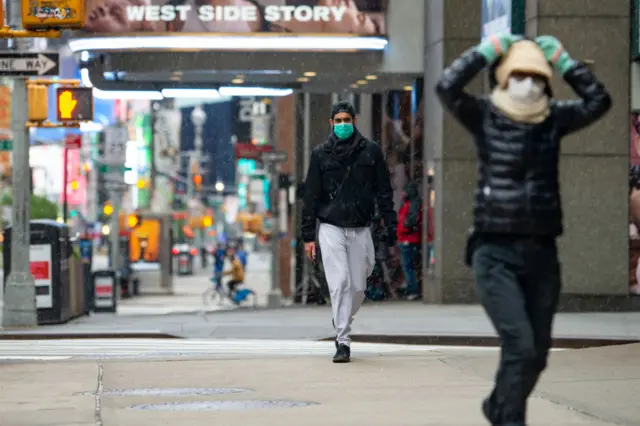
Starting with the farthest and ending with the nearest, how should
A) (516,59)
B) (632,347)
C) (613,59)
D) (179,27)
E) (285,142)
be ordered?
1. (285,142)
2. (179,27)
3. (613,59)
4. (632,347)
5. (516,59)

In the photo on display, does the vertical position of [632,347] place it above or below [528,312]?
below

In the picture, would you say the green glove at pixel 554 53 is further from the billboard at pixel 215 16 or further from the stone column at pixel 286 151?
the stone column at pixel 286 151

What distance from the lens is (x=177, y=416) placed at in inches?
334

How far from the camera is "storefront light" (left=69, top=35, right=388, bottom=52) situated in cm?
2325

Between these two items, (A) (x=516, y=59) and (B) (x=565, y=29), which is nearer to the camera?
(A) (x=516, y=59)

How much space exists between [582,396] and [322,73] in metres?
15.5

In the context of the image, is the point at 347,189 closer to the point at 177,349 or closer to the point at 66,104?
the point at 177,349

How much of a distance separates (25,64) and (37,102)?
4.83 feet

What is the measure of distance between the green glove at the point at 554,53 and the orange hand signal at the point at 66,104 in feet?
44.8

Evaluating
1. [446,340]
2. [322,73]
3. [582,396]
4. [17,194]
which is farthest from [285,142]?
[582,396]

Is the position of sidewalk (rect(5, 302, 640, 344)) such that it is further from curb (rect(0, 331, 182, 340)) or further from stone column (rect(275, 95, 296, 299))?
stone column (rect(275, 95, 296, 299))

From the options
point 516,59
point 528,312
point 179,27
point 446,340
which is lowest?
point 446,340

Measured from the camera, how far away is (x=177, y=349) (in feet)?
45.2

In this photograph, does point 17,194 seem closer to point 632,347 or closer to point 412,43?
point 412,43
